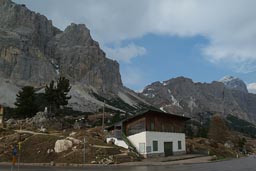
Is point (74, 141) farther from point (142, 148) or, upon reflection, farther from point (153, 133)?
point (153, 133)

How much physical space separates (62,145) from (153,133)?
16405 millimetres

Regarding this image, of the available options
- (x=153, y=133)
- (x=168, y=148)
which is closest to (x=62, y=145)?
(x=153, y=133)

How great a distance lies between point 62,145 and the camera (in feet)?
154

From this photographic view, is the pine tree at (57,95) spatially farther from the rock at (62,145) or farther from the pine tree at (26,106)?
the rock at (62,145)

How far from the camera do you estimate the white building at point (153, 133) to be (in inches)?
2136

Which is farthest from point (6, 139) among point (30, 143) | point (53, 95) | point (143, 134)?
point (53, 95)

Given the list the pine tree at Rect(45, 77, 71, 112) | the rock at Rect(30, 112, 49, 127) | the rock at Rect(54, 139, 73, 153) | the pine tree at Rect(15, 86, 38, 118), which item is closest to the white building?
the rock at Rect(54, 139, 73, 153)

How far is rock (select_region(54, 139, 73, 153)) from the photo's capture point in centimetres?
4650

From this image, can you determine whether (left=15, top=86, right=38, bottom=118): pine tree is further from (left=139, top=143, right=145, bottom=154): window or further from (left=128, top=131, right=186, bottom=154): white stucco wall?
(left=139, top=143, right=145, bottom=154): window

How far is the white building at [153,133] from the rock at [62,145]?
10.7 metres

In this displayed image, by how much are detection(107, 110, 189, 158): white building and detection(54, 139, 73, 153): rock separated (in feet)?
35.0

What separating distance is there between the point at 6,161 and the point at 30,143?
5.46m

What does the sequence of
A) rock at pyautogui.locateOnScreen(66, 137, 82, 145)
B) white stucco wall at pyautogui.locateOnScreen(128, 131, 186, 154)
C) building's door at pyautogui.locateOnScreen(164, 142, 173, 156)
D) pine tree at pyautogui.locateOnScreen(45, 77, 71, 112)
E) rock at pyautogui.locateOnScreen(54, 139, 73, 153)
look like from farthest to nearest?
1. pine tree at pyautogui.locateOnScreen(45, 77, 71, 112)
2. building's door at pyautogui.locateOnScreen(164, 142, 173, 156)
3. white stucco wall at pyautogui.locateOnScreen(128, 131, 186, 154)
4. rock at pyautogui.locateOnScreen(66, 137, 82, 145)
5. rock at pyautogui.locateOnScreen(54, 139, 73, 153)

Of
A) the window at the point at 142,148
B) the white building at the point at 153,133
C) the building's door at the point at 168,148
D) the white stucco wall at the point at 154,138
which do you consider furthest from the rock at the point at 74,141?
the building's door at the point at 168,148
